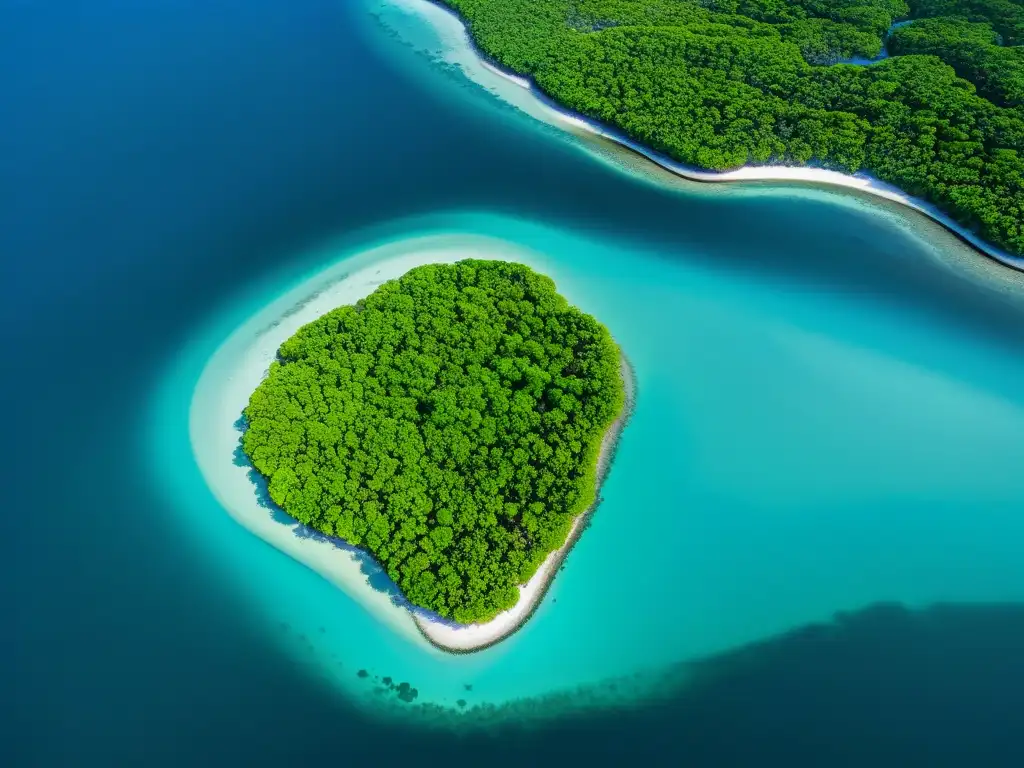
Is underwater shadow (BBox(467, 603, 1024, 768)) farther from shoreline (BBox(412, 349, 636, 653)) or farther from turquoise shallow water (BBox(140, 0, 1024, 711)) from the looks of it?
shoreline (BBox(412, 349, 636, 653))

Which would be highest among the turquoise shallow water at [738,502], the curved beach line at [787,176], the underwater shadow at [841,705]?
the curved beach line at [787,176]

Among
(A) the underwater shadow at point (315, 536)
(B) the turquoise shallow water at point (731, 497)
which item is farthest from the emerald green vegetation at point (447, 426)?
(B) the turquoise shallow water at point (731, 497)

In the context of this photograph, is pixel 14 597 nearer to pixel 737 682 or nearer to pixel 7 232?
pixel 7 232

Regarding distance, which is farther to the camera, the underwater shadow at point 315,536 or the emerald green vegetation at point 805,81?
the emerald green vegetation at point 805,81

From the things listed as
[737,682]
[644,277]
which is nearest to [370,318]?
[644,277]

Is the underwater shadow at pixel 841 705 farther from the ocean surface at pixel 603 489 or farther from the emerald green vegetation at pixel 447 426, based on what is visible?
the emerald green vegetation at pixel 447 426

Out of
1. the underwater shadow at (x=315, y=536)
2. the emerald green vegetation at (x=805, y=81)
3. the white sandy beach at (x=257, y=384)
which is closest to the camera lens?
the white sandy beach at (x=257, y=384)

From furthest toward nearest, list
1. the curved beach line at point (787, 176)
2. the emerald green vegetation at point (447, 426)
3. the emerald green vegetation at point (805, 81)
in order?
1. the emerald green vegetation at point (805, 81)
2. the curved beach line at point (787, 176)
3. the emerald green vegetation at point (447, 426)
